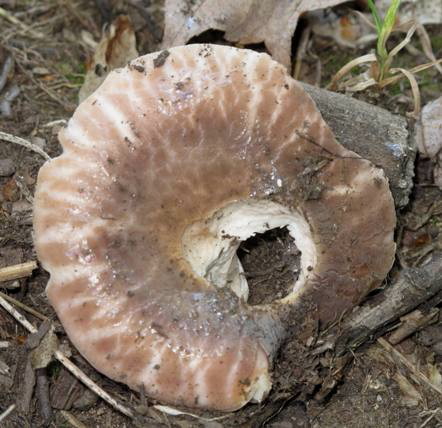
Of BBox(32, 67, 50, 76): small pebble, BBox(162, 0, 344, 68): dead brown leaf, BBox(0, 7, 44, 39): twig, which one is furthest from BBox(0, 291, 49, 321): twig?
BBox(0, 7, 44, 39): twig

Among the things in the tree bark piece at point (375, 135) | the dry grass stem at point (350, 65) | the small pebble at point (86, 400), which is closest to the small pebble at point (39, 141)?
the small pebble at point (86, 400)

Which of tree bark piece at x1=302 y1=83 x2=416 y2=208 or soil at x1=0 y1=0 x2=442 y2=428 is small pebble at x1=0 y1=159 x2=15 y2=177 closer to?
Answer: soil at x1=0 y1=0 x2=442 y2=428

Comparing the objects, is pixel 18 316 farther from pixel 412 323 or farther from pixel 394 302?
pixel 412 323

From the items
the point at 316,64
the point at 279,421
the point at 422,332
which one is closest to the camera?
the point at 279,421

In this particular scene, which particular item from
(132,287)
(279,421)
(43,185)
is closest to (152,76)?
(43,185)

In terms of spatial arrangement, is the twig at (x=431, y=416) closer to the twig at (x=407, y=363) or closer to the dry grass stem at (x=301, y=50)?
the twig at (x=407, y=363)

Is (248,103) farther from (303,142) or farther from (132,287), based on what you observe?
(132,287)

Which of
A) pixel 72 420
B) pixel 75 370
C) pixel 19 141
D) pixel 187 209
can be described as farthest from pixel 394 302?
pixel 19 141
